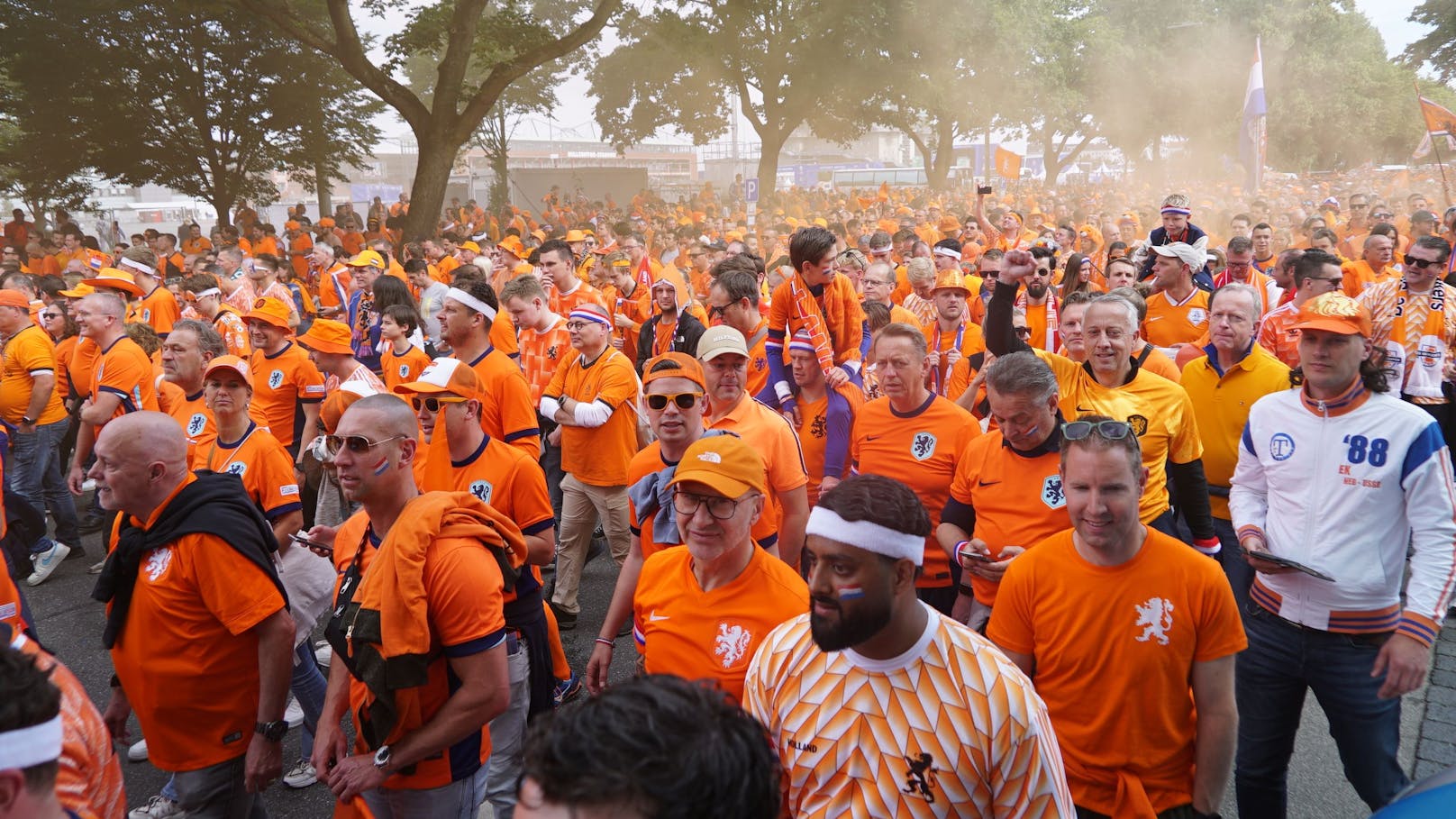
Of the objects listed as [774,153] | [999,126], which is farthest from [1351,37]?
[774,153]

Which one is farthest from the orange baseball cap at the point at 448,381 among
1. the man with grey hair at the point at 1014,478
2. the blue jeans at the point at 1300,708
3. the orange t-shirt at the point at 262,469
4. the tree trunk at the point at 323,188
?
the tree trunk at the point at 323,188

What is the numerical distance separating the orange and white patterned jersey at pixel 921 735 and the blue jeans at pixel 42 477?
304 inches

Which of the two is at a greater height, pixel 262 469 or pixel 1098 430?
pixel 1098 430

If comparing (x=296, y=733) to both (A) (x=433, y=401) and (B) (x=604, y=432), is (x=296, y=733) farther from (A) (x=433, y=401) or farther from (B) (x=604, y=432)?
(B) (x=604, y=432)

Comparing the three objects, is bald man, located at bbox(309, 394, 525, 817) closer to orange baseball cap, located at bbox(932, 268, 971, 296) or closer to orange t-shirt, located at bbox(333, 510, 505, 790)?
orange t-shirt, located at bbox(333, 510, 505, 790)

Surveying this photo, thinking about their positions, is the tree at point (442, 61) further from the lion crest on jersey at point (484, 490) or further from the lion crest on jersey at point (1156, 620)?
the lion crest on jersey at point (1156, 620)

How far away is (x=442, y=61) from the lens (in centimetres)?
2136

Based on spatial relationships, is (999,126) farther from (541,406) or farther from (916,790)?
(916,790)

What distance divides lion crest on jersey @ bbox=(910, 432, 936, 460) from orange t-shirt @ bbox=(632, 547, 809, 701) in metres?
1.71

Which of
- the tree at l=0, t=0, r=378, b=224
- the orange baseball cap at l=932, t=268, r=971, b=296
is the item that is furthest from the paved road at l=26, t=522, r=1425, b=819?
the tree at l=0, t=0, r=378, b=224

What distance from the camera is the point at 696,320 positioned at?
7914mm

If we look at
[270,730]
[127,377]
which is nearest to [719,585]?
[270,730]

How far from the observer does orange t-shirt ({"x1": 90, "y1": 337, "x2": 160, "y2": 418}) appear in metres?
6.85

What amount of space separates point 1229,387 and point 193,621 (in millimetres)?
5097
